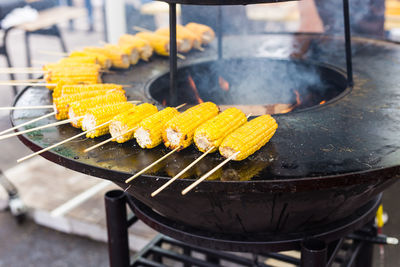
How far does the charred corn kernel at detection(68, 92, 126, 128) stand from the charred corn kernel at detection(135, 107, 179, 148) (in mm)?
428

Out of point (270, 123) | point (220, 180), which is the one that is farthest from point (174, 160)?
point (270, 123)

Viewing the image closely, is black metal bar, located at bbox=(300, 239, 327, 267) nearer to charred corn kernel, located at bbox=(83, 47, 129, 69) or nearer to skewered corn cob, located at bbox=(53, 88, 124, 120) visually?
skewered corn cob, located at bbox=(53, 88, 124, 120)

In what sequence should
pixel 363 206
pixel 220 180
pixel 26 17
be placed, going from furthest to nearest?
pixel 26 17 < pixel 363 206 < pixel 220 180

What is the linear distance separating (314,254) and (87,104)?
1.50m

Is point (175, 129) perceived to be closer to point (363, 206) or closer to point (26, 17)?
point (363, 206)

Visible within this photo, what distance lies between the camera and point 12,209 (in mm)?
4934

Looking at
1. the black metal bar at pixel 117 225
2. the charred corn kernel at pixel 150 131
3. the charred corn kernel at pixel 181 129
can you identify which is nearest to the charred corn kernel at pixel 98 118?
the charred corn kernel at pixel 150 131

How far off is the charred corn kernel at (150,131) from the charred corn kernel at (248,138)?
35 cm

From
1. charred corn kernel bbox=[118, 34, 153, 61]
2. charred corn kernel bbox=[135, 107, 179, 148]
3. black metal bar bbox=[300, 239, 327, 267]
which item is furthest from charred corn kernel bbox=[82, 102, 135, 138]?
charred corn kernel bbox=[118, 34, 153, 61]

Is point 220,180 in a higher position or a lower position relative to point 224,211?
higher

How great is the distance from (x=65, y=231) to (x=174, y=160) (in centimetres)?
328

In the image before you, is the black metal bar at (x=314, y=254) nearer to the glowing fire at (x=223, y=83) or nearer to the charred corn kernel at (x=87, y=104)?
the charred corn kernel at (x=87, y=104)

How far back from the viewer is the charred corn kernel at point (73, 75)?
298cm

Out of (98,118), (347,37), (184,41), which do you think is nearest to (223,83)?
(184,41)
